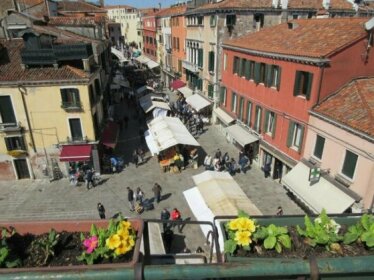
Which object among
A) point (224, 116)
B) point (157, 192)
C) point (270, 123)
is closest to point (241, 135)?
point (270, 123)

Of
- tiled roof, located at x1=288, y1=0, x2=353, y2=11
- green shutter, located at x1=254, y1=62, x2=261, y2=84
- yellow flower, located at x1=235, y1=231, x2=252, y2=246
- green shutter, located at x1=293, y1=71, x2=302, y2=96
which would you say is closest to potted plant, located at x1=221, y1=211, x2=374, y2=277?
yellow flower, located at x1=235, y1=231, x2=252, y2=246

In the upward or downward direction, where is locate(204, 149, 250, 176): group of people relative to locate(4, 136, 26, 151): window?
downward

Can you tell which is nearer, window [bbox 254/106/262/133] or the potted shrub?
the potted shrub

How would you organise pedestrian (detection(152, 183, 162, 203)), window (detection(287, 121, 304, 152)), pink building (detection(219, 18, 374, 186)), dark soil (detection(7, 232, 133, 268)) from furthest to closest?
pedestrian (detection(152, 183, 162, 203))
window (detection(287, 121, 304, 152))
pink building (detection(219, 18, 374, 186))
dark soil (detection(7, 232, 133, 268))

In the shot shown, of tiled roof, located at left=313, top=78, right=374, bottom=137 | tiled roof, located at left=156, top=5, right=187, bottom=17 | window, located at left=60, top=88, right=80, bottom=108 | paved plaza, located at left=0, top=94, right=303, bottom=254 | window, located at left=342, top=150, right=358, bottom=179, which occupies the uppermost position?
tiled roof, located at left=156, top=5, right=187, bottom=17

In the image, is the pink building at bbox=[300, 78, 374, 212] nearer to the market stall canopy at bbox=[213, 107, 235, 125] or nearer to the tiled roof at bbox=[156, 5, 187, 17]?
the market stall canopy at bbox=[213, 107, 235, 125]

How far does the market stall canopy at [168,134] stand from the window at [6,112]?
35.3ft

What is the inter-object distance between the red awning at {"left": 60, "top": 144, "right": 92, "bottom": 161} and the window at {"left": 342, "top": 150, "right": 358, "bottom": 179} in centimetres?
1688

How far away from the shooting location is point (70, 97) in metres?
22.8

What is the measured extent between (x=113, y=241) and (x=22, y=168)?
2439 centimetres

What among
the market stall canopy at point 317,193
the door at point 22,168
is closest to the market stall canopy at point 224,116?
the market stall canopy at point 317,193

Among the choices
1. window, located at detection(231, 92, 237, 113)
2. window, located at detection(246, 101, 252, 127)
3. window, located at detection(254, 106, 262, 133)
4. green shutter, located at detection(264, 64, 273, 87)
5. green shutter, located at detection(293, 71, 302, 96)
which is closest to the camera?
green shutter, located at detection(293, 71, 302, 96)

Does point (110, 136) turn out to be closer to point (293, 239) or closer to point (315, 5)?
point (293, 239)

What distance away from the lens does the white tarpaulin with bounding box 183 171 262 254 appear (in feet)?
50.2
